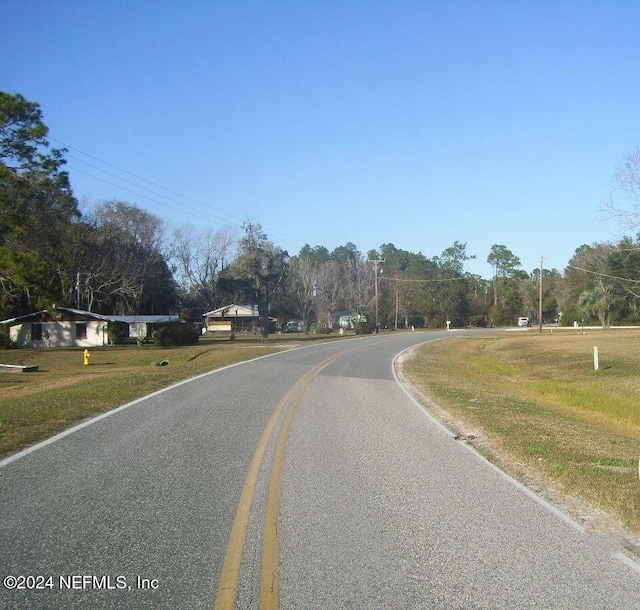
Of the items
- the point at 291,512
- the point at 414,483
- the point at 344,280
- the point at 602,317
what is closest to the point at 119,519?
the point at 291,512

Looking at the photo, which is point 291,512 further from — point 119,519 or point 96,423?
point 96,423

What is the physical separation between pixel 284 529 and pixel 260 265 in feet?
220

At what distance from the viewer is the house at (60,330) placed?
63594 millimetres

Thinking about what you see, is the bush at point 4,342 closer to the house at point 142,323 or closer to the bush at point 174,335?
the house at point 142,323

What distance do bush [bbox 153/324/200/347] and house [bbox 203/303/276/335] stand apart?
107 ft

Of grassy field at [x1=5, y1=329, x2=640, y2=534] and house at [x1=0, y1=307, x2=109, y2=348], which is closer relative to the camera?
grassy field at [x1=5, y1=329, x2=640, y2=534]

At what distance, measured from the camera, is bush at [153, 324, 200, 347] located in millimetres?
59219

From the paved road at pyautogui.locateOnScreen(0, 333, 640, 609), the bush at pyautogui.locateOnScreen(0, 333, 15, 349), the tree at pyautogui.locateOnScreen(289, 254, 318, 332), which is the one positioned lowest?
the paved road at pyautogui.locateOnScreen(0, 333, 640, 609)

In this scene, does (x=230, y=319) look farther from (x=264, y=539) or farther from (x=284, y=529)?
(x=264, y=539)

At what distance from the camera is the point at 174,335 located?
59.4 metres

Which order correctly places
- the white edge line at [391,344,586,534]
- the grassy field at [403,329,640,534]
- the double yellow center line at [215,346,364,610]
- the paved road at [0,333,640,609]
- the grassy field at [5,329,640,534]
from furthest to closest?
the grassy field at [5,329,640,534], the grassy field at [403,329,640,534], the white edge line at [391,344,586,534], the paved road at [0,333,640,609], the double yellow center line at [215,346,364,610]

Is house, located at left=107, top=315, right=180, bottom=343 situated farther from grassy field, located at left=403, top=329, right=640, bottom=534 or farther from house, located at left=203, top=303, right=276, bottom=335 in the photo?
grassy field, located at left=403, top=329, right=640, bottom=534

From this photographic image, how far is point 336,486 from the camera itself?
8062mm

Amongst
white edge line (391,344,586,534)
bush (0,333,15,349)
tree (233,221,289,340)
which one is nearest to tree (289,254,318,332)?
tree (233,221,289,340)
